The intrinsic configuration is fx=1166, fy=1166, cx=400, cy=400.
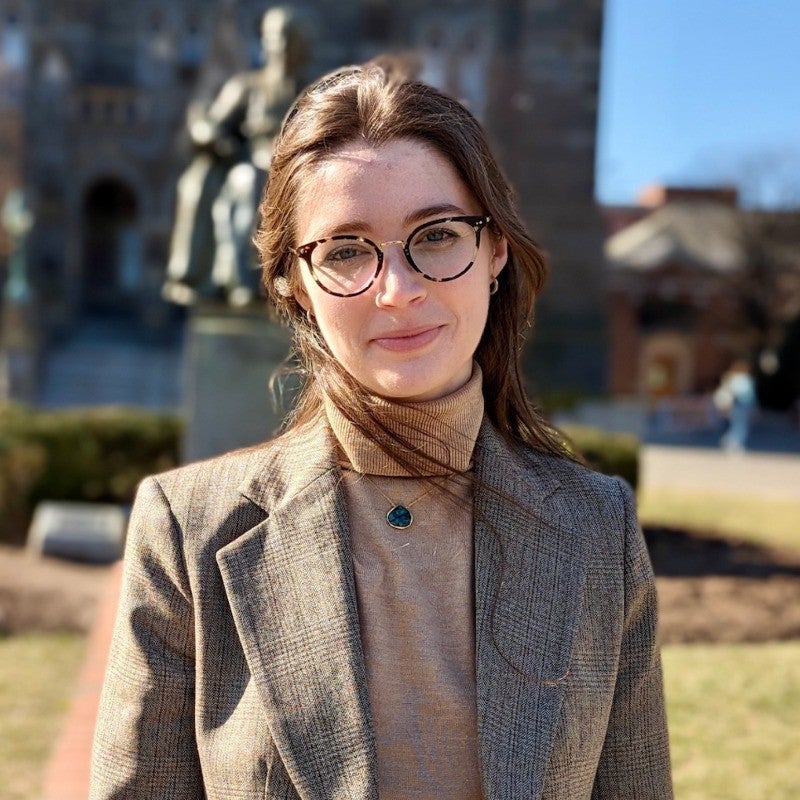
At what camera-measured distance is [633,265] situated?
34219mm

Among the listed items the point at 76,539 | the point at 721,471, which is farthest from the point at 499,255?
the point at 721,471

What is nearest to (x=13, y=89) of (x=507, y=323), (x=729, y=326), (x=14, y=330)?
(x=14, y=330)

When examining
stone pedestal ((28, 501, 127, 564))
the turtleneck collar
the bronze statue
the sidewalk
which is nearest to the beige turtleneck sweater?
the turtleneck collar

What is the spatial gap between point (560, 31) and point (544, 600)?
25.3m

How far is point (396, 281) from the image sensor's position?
165cm

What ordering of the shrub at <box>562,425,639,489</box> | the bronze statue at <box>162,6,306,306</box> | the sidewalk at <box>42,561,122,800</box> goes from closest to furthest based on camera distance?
1. the sidewalk at <box>42,561,122,800</box>
2. the bronze statue at <box>162,6,306,306</box>
3. the shrub at <box>562,425,639,489</box>

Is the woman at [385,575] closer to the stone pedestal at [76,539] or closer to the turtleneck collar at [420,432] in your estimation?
the turtleneck collar at [420,432]

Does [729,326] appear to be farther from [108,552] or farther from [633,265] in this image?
[108,552]

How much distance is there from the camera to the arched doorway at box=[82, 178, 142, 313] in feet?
101

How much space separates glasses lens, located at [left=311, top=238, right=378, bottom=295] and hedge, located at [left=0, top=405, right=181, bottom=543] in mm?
9232

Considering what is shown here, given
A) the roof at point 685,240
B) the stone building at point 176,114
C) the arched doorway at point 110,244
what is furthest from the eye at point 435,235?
the roof at point 685,240

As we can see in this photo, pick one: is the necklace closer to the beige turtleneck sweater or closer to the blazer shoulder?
the beige turtleneck sweater

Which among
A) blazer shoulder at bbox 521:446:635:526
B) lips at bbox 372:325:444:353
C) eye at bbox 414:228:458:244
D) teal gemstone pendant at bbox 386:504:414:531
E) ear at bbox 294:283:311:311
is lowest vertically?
teal gemstone pendant at bbox 386:504:414:531

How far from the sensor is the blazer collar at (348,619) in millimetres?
1596
